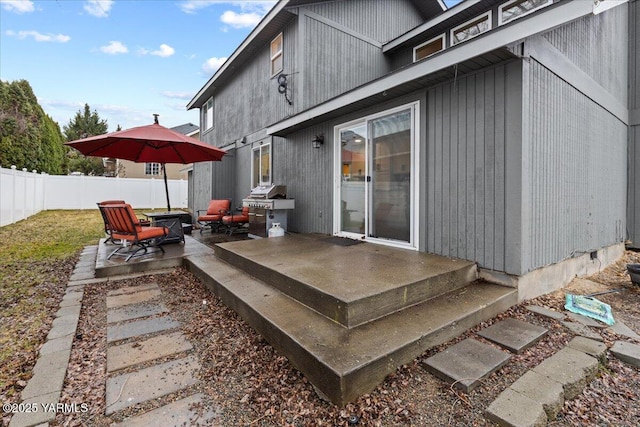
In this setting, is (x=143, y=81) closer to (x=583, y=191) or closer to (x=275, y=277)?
(x=275, y=277)

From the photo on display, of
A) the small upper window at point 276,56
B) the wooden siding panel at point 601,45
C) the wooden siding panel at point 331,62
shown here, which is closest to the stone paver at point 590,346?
the wooden siding panel at point 601,45

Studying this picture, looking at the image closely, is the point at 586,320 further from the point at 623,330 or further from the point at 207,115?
the point at 207,115

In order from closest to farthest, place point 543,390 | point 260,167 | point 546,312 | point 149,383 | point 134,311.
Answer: point 543,390 < point 149,383 < point 546,312 < point 134,311 < point 260,167

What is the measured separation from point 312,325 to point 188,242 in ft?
16.2

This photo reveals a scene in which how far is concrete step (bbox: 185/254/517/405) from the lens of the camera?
1.90 metres

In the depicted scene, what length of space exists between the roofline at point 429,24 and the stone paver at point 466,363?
7.40 m

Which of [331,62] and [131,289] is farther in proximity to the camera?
[331,62]

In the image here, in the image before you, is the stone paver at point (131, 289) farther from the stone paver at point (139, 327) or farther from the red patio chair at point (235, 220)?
the red patio chair at point (235, 220)

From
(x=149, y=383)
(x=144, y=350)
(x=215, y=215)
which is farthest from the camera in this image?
(x=215, y=215)

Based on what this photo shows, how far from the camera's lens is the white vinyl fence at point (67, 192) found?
9.34 metres

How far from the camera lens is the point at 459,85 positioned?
12.3 ft

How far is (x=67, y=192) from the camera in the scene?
1591cm

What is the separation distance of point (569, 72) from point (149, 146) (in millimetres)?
7343

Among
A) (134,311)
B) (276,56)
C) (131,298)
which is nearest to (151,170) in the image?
(276,56)
